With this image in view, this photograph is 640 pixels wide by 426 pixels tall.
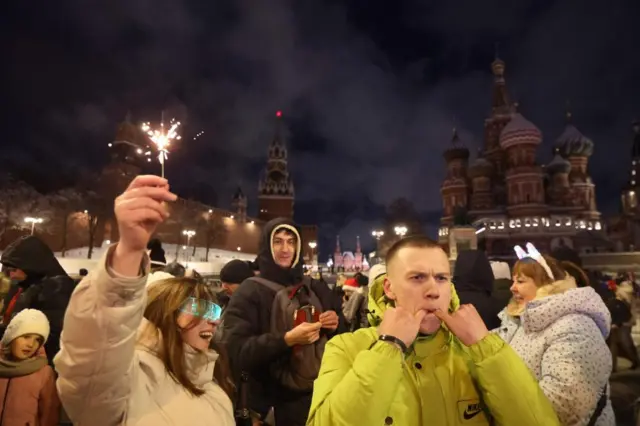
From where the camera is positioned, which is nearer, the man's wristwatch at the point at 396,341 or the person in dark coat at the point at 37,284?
the man's wristwatch at the point at 396,341

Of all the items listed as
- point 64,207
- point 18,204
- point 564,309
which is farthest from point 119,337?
point 64,207

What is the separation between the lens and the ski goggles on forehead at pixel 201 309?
2.07 metres

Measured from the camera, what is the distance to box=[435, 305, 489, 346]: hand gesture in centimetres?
179

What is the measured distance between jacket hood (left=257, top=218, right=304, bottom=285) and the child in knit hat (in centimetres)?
192

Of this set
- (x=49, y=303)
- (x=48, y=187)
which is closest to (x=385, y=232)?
(x=48, y=187)

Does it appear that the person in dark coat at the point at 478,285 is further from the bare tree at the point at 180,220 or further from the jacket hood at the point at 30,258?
the bare tree at the point at 180,220

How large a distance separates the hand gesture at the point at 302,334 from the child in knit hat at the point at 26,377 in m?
1.96

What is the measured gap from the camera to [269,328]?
3553 mm

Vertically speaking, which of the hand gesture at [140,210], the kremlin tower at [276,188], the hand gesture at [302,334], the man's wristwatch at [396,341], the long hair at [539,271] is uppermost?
the kremlin tower at [276,188]

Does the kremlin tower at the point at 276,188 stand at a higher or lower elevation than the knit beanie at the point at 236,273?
higher

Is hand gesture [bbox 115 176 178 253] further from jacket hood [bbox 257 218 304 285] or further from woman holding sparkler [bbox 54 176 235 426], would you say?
jacket hood [bbox 257 218 304 285]

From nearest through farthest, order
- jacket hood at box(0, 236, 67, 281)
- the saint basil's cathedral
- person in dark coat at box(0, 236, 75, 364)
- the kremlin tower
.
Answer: person in dark coat at box(0, 236, 75, 364) < jacket hood at box(0, 236, 67, 281) < the saint basil's cathedral < the kremlin tower

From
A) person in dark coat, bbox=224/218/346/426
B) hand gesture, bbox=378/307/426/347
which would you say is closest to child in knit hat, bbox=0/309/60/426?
person in dark coat, bbox=224/218/346/426

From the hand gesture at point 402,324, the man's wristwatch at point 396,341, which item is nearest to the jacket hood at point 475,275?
the hand gesture at point 402,324
